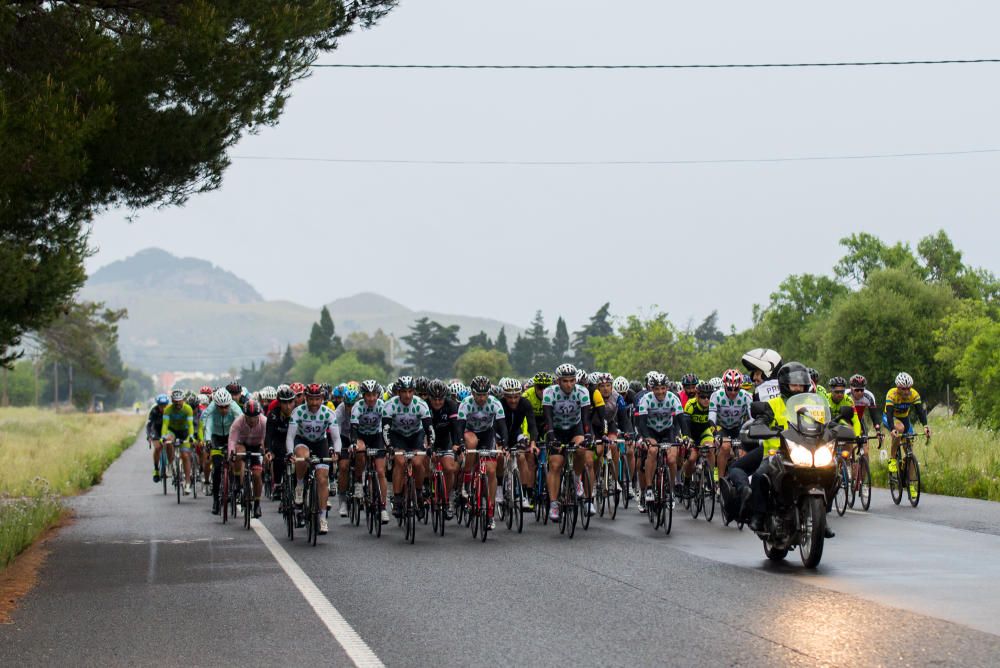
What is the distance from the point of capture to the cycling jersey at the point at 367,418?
689 inches

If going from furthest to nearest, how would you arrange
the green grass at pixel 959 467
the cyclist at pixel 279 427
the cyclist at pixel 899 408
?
the green grass at pixel 959 467 < the cyclist at pixel 899 408 < the cyclist at pixel 279 427

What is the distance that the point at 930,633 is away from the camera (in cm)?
900

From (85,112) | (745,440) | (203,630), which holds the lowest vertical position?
(203,630)

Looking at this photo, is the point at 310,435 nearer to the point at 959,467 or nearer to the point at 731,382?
the point at 731,382

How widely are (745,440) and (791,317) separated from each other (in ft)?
342

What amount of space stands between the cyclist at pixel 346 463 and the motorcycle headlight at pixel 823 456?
7.34 m

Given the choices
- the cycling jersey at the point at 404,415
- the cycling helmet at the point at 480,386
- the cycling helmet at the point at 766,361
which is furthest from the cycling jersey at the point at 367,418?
the cycling helmet at the point at 766,361

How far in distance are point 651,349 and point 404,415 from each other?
100 meters

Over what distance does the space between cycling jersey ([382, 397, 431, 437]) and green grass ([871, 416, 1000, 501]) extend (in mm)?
9808

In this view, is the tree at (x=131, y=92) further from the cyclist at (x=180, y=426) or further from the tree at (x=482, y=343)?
the tree at (x=482, y=343)

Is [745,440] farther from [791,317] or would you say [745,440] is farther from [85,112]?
[791,317]

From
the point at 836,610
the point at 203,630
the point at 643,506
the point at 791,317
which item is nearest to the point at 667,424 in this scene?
the point at 643,506

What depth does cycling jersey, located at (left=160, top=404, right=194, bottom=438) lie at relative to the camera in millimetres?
25592

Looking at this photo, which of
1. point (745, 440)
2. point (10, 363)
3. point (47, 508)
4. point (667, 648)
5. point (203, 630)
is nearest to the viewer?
point (667, 648)
